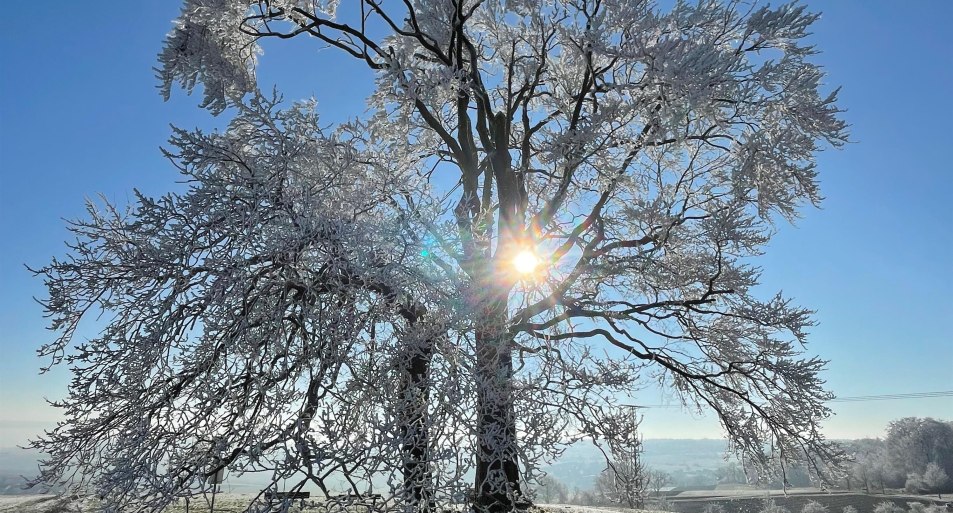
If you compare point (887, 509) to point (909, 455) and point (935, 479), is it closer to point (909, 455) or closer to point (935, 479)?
point (935, 479)

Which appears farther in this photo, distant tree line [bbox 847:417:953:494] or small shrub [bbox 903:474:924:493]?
distant tree line [bbox 847:417:953:494]

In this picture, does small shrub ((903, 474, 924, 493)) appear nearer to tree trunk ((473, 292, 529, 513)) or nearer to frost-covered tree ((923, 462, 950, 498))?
frost-covered tree ((923, 462, 950, 498))

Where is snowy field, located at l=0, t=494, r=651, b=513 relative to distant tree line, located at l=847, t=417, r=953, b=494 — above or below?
above

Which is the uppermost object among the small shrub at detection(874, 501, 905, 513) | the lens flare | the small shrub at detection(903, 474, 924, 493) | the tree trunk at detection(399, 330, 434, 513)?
the lens flare

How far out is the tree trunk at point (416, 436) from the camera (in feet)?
16.2

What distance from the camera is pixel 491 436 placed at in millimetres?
5355

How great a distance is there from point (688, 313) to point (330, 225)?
8027 mm

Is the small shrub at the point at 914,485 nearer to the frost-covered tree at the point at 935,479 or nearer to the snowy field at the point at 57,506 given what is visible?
the frost-covered tree at the point at 935,479

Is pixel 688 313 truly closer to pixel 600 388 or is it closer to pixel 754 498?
pixel 600 388

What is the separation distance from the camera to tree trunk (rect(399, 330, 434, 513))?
4926 mm

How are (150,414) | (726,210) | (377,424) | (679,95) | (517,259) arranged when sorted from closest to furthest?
(377,424)
(150,414)
(679,95)
(726,210)
(517,259)

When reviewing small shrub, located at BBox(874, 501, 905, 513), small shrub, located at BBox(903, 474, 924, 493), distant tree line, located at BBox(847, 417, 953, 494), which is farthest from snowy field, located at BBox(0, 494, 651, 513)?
distant tree line, located at BBox(847, 417, 953, 494)

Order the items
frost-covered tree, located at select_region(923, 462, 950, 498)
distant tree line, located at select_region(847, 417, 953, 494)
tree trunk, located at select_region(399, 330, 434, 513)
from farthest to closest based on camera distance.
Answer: distant tree line, located at select_region(847, 417, 953, 494)
frost-covered tree, located at select_region(923, 462, 950, 498)
tree trunk, located at select_region(399, 330, 434, 513)

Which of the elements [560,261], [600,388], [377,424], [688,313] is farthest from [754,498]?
[377,424]
